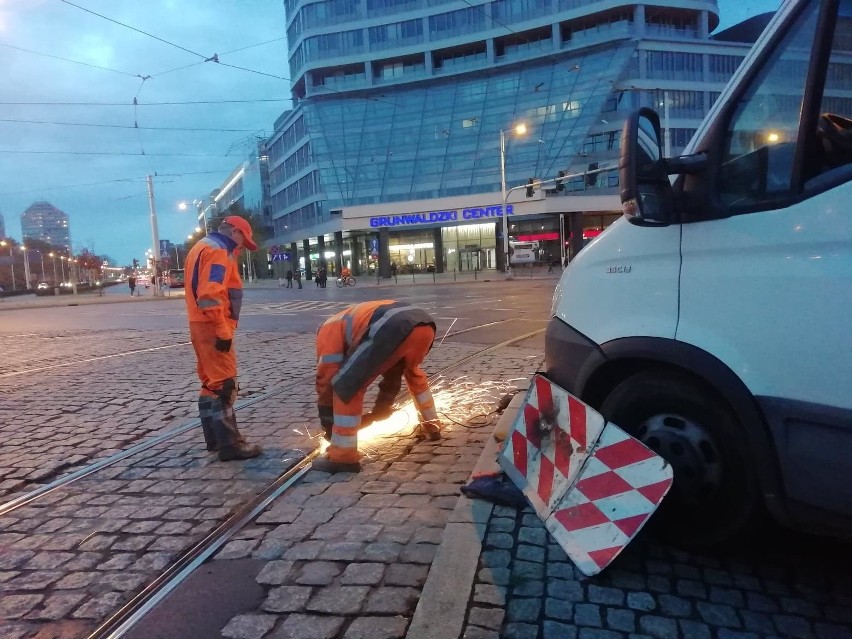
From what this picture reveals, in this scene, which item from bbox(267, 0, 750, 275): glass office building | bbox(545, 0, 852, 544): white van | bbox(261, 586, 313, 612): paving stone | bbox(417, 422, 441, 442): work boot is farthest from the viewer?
bbox(267, 0, 750, 275): glass office building

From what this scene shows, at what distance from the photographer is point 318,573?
2.99 meters

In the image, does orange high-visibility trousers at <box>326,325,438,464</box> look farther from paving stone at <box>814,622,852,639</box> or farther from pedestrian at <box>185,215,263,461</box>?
paving stone at <box>814,622,852,639</box>

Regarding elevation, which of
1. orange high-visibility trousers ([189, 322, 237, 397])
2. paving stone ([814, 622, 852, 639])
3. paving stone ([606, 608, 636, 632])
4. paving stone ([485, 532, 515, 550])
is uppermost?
orange high-visibility trousers ([189, 322, 237, 397])

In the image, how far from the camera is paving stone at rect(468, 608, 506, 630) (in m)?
2.49

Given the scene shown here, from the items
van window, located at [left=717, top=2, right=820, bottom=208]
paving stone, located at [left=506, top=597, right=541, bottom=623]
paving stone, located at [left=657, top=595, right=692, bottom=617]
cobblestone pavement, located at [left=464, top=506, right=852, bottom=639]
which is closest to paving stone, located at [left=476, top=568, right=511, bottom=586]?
cobblestone pavement, located at [left=464, top=506, right=852, bottom=639]

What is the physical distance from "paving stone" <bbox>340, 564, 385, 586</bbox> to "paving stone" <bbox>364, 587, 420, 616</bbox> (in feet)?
0.32

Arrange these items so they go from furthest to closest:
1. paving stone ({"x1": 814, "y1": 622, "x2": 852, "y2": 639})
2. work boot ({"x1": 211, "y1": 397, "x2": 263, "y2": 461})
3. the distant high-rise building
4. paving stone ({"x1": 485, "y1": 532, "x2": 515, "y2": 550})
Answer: the distant high-rise building → work boot ({"x1": 211, "y1": 397, "x2": 263, "y2": 461}) → paving stone ({"x1": 485, "y1": 532, "x2": 515, "y2": 550}) → paving stone ({"x1": 814, "y1": 622, "x2": 852, "y2": 639})

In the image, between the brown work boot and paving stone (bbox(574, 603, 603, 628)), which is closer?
paving stone (bbox(574, 603, 603, 628))

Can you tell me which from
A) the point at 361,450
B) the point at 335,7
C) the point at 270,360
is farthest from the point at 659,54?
the point at 361,450

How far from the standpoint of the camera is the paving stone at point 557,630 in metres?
2.41

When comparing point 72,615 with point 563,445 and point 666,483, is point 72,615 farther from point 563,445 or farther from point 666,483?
point 666,483

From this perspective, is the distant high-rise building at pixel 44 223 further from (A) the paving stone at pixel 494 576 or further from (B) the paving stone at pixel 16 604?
(A) the paving stone at pixel 494 576

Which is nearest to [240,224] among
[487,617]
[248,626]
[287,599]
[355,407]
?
[355,407]

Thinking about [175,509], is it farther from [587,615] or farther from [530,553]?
[587,615]
